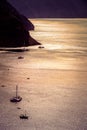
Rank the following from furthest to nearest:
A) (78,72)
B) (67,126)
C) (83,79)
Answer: (78,72) → (83,79) → (67,126)

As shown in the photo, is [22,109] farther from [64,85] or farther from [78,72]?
[78,72]

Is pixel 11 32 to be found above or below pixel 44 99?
below

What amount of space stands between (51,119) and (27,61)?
31.0 meters

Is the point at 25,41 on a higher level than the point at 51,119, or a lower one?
lower

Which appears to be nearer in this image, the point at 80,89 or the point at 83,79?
the point at 80,89

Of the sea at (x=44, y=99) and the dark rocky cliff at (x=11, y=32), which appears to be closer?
the sea at (x=44, y=99)

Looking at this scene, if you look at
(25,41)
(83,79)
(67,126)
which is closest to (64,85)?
(83,79)

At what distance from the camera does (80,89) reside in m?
31.8

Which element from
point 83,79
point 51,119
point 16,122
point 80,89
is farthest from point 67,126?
point 83,79

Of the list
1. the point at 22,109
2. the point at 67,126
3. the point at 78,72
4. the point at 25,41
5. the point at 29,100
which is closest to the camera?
the point at 67,126

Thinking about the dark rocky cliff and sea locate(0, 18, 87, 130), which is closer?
sea locate(0, 18, 87, 130)

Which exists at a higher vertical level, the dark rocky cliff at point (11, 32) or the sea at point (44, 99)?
the sea at point (44, 99)

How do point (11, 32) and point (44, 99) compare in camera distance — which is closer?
point (44, 99)

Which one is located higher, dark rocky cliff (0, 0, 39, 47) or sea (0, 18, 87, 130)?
sea (0, 18, 87, 130)
